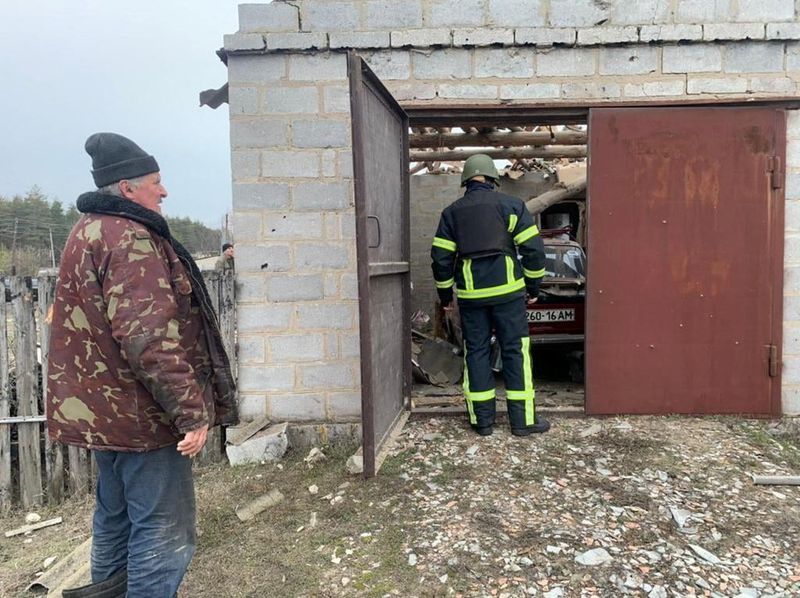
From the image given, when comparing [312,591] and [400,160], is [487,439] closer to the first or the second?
[312,591]

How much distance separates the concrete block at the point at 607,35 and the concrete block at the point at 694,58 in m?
0.31

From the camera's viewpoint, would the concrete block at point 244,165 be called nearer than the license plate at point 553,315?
Yes

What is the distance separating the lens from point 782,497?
3.71 meters

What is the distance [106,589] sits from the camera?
8.43ft

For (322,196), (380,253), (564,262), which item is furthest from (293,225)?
(564,262)

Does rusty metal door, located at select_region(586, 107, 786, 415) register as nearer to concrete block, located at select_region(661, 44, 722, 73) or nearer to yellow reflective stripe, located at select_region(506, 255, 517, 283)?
concrete block, located at select_region(661, 44, 722, 73)

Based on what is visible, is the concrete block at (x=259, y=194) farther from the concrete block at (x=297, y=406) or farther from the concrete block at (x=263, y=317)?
the concrete block at (x=297, y=406)

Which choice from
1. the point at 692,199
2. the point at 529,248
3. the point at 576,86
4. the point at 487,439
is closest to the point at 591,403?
the point at 487,439

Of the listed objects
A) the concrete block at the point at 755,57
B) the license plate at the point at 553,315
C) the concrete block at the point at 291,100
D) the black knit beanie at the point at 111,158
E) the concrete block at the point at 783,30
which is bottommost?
the license plate at the point at 553,315

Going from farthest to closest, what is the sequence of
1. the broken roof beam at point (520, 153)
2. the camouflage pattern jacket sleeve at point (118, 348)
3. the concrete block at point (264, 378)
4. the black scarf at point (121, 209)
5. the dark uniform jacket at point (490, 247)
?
the broken roof beam at point (520, 153), the concrete block at point (264, 378), the dark uniform jacket at point (490, 247), the black scarf at point (121, 209), the camouflage pattern jacket sleeve at point (118, 348)

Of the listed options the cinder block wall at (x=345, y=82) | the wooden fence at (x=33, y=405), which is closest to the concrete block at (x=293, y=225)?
the cinder block wall at (x=345, y=82)

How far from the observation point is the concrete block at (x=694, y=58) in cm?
Answer: 482

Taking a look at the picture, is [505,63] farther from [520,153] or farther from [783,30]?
[520,153]

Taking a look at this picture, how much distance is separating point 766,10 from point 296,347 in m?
4.74
